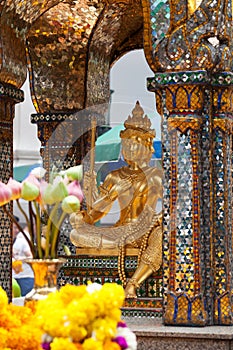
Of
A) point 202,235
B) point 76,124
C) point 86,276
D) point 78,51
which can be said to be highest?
point 78,51

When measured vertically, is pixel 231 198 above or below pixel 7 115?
below

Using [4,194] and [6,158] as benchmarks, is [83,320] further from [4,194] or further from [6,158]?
[6,158]

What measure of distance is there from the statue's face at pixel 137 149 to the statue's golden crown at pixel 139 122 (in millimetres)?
74

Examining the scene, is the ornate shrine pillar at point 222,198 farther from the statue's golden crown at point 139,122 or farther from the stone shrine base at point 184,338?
the statue's golden crown at point 139,122

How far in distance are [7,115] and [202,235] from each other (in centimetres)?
218

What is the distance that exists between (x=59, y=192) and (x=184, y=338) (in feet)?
9.45

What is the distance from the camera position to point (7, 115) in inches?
367

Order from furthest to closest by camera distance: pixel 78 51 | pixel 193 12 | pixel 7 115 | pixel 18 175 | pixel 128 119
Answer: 1. pixel 18 175
2. pixel 78 51
3. pixel 128 119
4. pixel 7 115
5. pixel 193 12

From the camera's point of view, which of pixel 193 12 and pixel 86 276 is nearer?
pixel 193 12

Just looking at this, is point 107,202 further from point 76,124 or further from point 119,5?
point 119,5

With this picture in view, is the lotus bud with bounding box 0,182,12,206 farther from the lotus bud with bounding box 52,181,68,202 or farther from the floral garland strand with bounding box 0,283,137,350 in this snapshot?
the floral garland strand with bounding box 0,283,137,350

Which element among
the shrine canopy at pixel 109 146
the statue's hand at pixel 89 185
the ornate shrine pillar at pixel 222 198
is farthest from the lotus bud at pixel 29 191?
the shrine canopy at pixel 109 146

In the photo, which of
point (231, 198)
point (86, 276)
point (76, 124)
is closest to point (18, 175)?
point (76, 124)

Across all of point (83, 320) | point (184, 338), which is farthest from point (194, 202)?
point (83, 320)
